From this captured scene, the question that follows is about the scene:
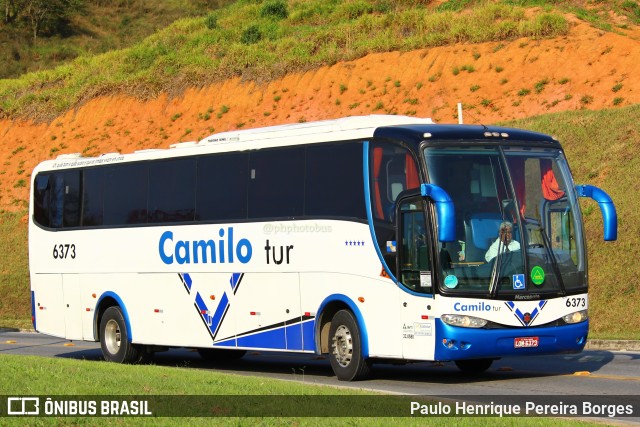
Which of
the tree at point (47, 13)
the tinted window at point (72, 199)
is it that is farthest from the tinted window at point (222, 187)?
the tree at point (47, 13)

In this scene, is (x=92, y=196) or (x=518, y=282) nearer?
(x=518, y=282)

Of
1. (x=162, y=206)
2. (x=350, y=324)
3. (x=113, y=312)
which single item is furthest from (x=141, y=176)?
(x=350, y=324)

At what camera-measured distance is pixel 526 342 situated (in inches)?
611

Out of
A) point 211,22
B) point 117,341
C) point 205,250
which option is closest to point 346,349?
point 205,250

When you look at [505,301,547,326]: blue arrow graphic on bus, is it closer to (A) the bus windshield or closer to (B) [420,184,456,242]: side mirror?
(A) the bus windshield

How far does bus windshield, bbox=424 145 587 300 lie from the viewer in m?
15.4

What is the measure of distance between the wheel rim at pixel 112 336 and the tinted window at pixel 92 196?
1.97 metres

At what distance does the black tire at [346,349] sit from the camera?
651 inches

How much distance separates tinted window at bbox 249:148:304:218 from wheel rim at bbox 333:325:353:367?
2022mm

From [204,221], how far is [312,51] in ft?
126

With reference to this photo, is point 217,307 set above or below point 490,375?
above

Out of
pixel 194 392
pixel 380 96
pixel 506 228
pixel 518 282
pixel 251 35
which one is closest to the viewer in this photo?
pixel 194 392

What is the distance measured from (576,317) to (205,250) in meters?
6.59

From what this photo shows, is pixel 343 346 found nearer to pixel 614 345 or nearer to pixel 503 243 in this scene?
pixel 503 243
